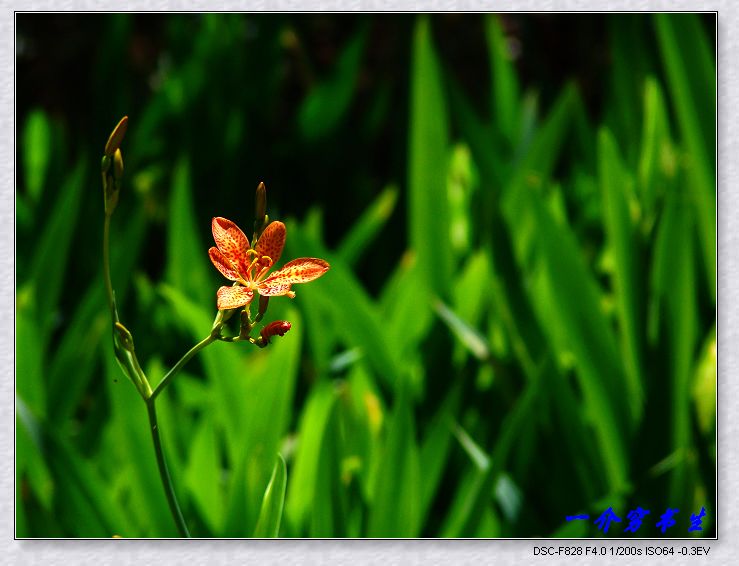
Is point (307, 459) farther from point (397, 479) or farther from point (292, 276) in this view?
point (292, 276)

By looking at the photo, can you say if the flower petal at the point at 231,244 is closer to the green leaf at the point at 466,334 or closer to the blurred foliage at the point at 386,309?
the blurred foliage at the point at 386,309

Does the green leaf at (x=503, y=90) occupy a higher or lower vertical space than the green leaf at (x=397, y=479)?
higher

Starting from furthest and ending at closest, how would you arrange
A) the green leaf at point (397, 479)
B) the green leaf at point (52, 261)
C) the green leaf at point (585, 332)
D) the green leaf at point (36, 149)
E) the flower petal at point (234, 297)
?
the green leaf at point (36, 149) < the green leaf at point (52, 261) < the green leaf at point (585, 332) < the green leaf at point (397, 479) < the flower petal at point (234, 297)

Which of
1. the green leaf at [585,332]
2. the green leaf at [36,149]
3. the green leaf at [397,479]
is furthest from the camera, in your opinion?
the green leaf at [36,149]

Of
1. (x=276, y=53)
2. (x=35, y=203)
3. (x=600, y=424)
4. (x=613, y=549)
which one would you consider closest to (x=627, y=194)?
(x=600, y=424)

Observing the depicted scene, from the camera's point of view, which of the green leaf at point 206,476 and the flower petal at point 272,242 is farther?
the green leaf at point 206,476

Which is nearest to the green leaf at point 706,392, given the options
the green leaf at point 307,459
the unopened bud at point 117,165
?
the green leaf at point 307,459

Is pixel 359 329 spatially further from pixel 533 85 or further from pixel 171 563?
pixel 533 85
